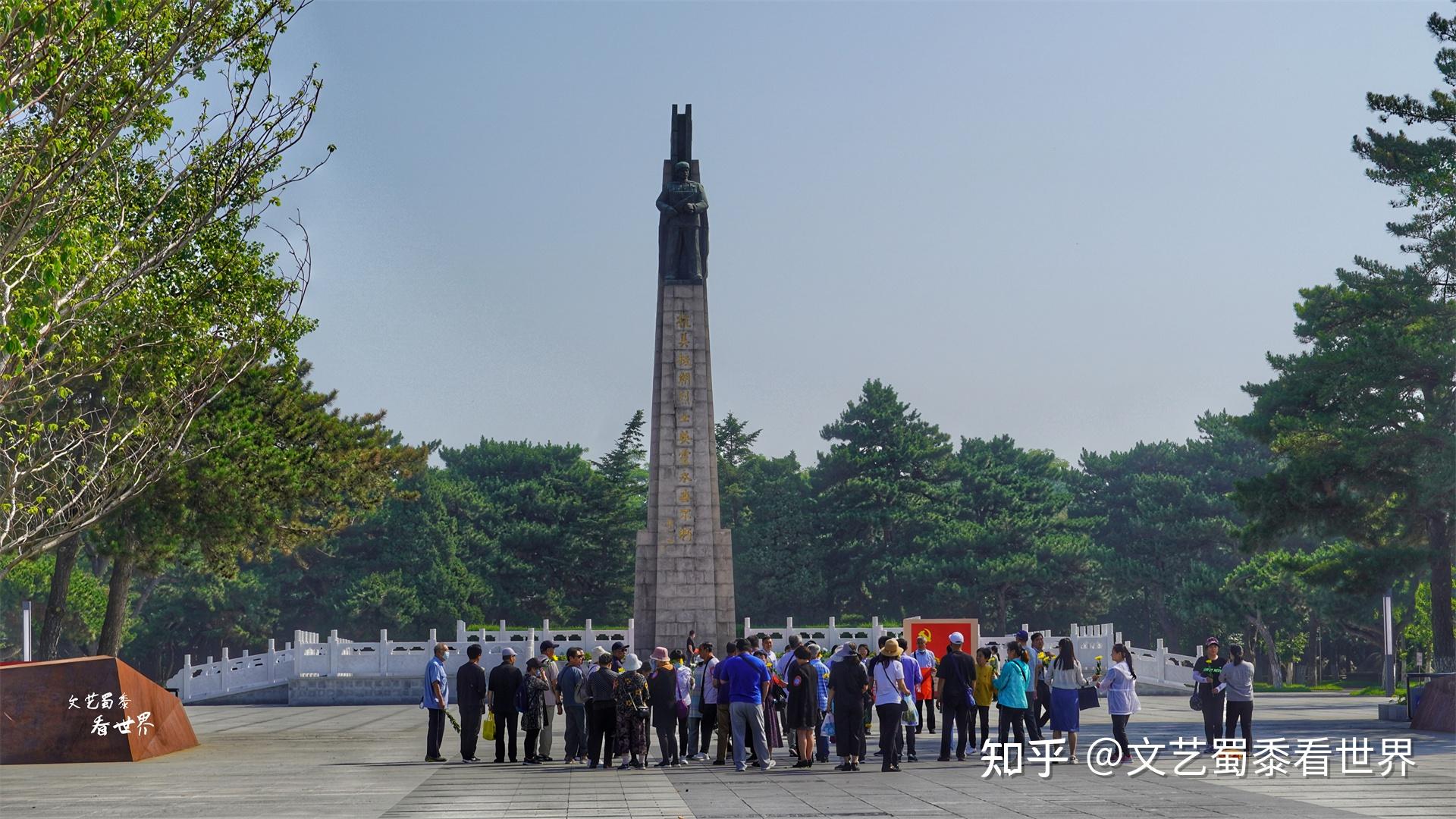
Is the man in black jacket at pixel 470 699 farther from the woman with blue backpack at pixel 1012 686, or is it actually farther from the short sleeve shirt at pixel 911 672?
the woman with blue backpack at pixel 1012 686

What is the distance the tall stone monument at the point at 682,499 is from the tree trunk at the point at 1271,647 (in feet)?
86.2

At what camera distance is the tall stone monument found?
39.0m

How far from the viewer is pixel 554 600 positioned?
6519cm

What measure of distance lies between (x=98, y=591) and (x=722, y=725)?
5014cm

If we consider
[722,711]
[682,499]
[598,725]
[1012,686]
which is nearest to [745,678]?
[722,711]

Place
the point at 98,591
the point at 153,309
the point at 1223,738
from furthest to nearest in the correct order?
the point at 98,591 → the point at 153,309 → the point at 1223,738

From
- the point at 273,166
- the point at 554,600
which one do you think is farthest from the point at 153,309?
the point at 554,600

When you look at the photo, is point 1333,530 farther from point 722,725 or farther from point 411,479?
point 411,479

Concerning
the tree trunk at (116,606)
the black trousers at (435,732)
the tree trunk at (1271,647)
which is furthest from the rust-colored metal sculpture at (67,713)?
the tree trunk at (1271,647)

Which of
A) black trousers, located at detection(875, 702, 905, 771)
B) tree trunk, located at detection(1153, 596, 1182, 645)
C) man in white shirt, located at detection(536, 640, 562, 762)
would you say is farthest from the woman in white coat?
tree trunk, located at detection(1153, 596, 1182, 645)

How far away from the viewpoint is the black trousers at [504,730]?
1967cm

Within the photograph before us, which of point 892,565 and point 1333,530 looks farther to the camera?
point 892,565

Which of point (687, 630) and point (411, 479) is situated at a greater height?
point (411, 479)

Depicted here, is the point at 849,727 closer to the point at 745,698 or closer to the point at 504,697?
the point at 745,698
